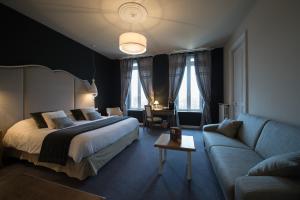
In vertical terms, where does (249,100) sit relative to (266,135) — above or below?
above

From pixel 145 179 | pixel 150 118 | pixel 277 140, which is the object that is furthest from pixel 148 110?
pixel 277 140

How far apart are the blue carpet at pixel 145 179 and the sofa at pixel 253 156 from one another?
42 cm

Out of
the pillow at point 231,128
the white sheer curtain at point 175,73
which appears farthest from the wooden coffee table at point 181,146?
the white sheer curtain at point 175,73

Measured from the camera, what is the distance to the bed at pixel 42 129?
2.31 meters

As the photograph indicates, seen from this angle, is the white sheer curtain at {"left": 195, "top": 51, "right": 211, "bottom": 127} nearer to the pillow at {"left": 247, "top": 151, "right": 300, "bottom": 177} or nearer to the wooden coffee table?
the wooden coffee table

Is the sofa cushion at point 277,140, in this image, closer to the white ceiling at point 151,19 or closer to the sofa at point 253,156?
the sofa at point 253,156

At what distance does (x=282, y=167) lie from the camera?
125cm

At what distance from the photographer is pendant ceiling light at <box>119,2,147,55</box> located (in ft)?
8.91

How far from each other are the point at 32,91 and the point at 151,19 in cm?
298

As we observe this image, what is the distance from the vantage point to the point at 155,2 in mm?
2695

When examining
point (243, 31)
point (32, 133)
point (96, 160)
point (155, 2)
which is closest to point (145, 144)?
point (96, 160)

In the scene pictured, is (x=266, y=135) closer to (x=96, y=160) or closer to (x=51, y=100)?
(x=96, y=160)

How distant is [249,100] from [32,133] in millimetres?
4204

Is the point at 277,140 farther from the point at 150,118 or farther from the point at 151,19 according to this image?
the point at 150,118
